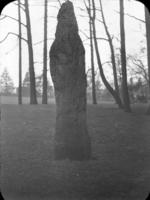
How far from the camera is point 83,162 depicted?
8875 millimetres

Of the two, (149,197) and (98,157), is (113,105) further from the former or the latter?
(149,197)

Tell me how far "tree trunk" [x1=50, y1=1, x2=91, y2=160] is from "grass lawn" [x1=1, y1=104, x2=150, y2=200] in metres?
0.39

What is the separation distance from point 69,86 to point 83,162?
1.86 m

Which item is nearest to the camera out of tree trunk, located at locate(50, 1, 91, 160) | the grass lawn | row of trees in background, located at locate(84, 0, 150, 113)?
the grass lawn

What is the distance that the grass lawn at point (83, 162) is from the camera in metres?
7.44

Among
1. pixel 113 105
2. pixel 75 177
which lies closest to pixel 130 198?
pixel 75 177

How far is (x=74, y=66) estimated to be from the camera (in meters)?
8.77

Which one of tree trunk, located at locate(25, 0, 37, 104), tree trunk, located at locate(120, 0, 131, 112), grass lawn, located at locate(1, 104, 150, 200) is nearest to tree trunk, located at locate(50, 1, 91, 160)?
grass lawn, located at locate(1, 104, 150, 200)

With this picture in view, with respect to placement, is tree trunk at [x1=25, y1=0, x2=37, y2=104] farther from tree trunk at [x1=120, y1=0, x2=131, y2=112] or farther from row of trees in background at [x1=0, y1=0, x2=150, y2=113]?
tree trunk at [x1=120, y1=0, x2=131, y2=112]

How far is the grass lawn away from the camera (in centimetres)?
744

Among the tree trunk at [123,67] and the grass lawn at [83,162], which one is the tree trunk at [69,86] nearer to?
the grass lawn at [83,162]

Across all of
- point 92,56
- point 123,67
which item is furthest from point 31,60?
point 123,67

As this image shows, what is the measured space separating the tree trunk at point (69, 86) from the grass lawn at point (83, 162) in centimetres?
39

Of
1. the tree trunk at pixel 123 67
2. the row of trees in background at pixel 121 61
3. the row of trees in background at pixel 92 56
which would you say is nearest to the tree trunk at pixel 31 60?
the row of trees in background at pixel 92 56
